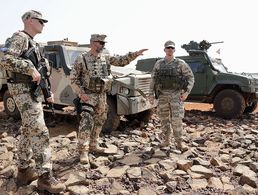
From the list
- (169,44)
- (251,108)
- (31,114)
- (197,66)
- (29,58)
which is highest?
(169,44)

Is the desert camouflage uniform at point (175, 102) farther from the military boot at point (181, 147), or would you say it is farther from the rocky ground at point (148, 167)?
the rocky ground at point (148, 167)

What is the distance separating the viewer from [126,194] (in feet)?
13.8

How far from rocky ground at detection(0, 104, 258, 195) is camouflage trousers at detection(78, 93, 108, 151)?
289mm

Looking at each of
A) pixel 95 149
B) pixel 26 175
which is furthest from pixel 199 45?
pixel 26 175

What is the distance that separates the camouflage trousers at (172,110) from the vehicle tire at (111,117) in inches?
58.4

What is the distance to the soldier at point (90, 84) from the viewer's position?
495cm

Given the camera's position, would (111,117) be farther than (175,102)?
Yes

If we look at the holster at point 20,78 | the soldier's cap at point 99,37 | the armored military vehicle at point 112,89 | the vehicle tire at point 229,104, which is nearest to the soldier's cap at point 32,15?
the holster at point 20,78

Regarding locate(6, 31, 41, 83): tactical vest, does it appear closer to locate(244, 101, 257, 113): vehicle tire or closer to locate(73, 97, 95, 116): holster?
locate(73, 97, 95, 116): holster

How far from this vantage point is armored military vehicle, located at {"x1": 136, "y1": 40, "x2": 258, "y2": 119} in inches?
396

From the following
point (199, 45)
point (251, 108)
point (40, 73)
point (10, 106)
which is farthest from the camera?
point (199, 45)

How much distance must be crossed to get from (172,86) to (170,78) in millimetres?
128

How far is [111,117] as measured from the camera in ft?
23.6

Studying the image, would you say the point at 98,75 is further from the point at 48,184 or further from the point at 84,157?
the point at 48,184
